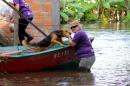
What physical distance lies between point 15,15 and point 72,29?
1.98m

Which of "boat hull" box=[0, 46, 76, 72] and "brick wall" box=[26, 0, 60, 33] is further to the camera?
"brick wall" box=[26, 0, 60, 33]

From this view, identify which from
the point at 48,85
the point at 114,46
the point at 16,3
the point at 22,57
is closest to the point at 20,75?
the point at 22,57

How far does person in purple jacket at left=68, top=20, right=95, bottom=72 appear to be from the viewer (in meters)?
13.6

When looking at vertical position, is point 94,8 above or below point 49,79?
below

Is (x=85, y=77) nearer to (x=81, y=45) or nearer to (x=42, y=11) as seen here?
(x=81, y=45)

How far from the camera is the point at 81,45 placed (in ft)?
45.1

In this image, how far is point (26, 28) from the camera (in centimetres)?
1576

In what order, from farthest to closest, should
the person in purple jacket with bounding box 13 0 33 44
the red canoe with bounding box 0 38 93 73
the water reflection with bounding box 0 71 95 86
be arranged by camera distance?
1. the person in purple jacket with bounding box 13 0 33 44
2. the red canoe with bounding box 0 38 93 73
3. the water reflection with bounding box 0 71 95 86

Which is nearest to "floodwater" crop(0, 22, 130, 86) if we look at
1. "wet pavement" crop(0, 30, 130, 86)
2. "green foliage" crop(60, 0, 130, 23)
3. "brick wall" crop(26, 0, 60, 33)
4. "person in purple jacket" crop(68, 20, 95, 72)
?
"wet pavement" crop(0, 30, 130, 86)

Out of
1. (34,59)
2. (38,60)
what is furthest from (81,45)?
(34,59)

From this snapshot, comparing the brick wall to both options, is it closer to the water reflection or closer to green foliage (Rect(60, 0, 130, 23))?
the water reflection

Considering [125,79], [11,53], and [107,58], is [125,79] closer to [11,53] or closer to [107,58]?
[11,53]

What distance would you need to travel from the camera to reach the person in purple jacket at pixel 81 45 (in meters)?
13.6

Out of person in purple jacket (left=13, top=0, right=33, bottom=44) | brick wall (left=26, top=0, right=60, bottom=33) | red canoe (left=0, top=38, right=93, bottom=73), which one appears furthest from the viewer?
brick wall (left=26, top=0, right=60, bottom=33)
